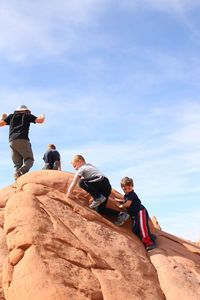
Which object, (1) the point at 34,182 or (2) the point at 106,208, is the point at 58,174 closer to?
(1) the point at 34,182

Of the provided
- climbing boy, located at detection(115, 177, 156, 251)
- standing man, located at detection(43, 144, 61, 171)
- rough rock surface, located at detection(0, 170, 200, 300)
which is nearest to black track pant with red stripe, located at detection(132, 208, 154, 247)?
climbing boy, located at detection(115, 177, 156, 251)

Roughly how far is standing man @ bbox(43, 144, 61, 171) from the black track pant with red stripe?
4513 mm

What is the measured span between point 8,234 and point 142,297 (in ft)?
9.36

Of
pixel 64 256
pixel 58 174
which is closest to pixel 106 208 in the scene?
pixel 58 174

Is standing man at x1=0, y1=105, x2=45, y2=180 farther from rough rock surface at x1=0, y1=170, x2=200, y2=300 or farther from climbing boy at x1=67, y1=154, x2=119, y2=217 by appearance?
climbing boy at x1=67, y1=154, x2=119, y2=217

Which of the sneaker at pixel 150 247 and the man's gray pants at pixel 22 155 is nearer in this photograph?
the sneaker at pixel 150 247

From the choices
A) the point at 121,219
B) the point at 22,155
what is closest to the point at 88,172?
the point at 121,219

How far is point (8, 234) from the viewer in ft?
28.3

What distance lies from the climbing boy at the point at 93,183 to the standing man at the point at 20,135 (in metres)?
1.88

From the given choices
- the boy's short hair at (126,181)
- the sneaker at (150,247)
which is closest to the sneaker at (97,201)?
the boy's short hair at (126,181)

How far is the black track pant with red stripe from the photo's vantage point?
9922 mm

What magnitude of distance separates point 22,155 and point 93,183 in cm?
250

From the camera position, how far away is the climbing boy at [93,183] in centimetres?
971

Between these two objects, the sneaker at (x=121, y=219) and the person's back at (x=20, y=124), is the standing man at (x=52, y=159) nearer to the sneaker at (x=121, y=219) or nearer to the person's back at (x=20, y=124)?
the person's back at (x=20, y=124)
